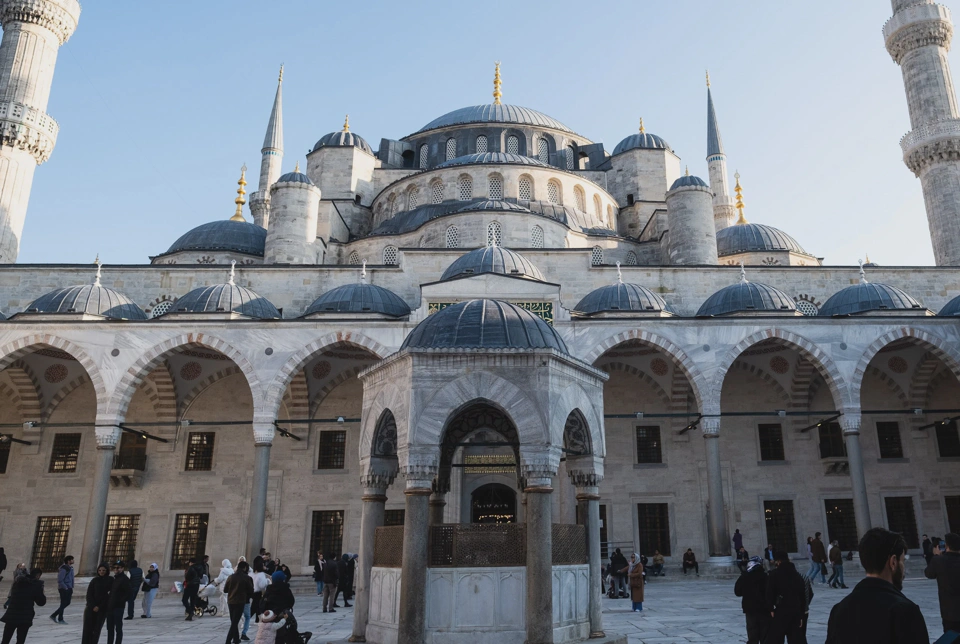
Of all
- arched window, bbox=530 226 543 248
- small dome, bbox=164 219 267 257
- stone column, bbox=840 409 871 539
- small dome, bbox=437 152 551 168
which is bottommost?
stone column, bbox=840 409 871 539

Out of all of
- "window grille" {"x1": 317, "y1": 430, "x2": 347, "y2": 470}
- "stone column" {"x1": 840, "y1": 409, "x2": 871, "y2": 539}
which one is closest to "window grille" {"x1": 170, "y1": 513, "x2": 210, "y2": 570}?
"window grille" {"x1": 317, "y1": 430, "x2": 347, "y2": 470}

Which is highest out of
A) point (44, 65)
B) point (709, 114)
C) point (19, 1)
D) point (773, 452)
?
point (709, 114)

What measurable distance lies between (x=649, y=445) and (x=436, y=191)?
9.16 metres

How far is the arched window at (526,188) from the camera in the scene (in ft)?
67.0

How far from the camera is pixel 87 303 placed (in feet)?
47.3

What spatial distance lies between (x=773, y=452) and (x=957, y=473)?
3778 mm

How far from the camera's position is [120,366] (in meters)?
13.3

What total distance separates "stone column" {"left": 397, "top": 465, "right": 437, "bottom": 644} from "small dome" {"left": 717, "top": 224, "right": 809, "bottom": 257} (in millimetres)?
17624

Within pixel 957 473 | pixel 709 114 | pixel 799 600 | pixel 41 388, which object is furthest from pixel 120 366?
pixel 709 114

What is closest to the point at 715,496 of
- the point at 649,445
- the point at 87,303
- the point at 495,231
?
the point at 649,445

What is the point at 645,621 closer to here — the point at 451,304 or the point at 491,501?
the point at 451,304

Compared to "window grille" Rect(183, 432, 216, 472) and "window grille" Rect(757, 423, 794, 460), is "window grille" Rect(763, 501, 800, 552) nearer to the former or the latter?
"window grille" Rect(757, 423, 794, 460)

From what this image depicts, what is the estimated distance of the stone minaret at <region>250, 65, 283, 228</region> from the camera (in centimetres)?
2681

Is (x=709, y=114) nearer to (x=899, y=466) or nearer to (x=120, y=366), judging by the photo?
(x=899, y=466)
